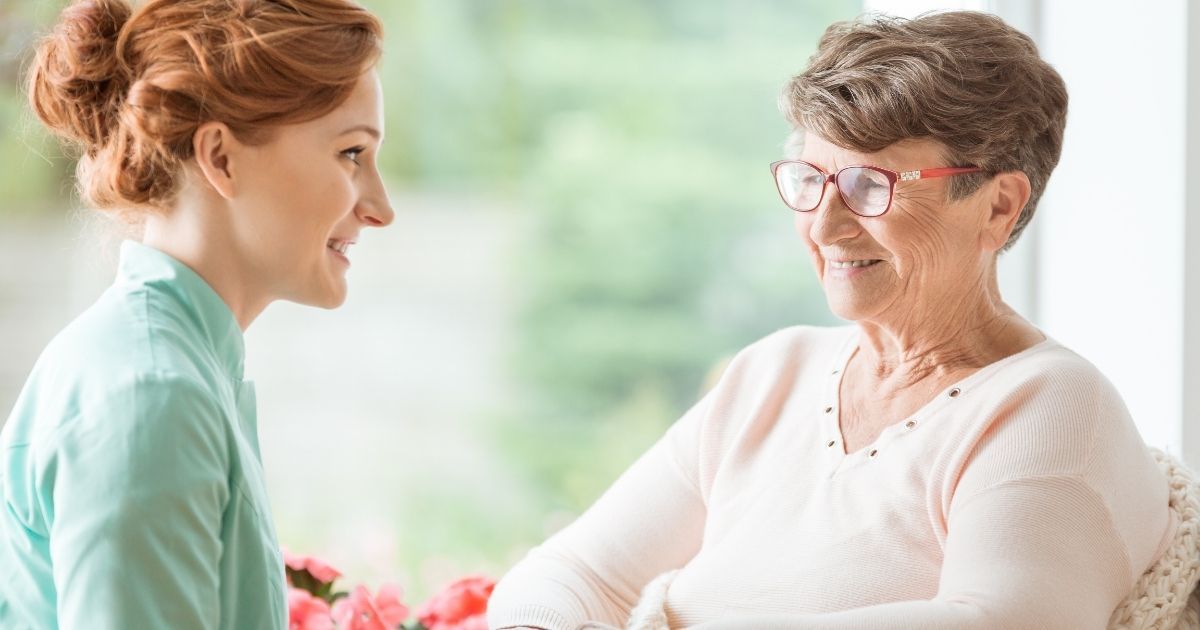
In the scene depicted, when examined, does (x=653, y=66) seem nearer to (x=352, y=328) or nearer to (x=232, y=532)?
(x=352, y=328)

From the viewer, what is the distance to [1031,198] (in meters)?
1.59

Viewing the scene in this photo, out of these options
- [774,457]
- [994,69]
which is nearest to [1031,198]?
[994,69]

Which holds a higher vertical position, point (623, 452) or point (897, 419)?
point (897, 419)

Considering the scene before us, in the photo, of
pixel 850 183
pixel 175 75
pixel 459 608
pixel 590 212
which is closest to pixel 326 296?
pixel 175 75

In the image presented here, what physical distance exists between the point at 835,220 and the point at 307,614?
924mm

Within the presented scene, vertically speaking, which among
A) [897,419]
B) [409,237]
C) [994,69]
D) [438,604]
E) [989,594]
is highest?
[994,69]

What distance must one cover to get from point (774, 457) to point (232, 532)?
0.80 metres

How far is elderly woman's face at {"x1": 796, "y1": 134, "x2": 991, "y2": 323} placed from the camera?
4.99ft

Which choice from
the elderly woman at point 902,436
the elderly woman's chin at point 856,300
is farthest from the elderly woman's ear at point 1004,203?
the elderly woman's chin at point 856,300

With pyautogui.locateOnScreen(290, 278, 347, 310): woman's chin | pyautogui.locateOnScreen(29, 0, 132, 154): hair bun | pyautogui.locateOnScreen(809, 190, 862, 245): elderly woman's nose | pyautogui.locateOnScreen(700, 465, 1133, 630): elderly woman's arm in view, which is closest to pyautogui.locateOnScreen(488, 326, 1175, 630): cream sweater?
pyautogui.locateOnScreen(700, 465, 1133, 630): elderly woman's arm

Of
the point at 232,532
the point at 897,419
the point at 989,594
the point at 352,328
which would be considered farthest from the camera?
the point at 352,328

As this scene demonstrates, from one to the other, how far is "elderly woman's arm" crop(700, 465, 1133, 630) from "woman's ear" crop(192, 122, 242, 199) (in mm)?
753

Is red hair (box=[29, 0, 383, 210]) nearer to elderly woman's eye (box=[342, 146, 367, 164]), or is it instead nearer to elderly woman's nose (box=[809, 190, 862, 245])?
elderly woman's eye (box=[342, 146, 367, 164])

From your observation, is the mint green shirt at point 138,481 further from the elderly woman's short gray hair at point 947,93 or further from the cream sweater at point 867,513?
the elderly woman's short gray hair at point 947,93
